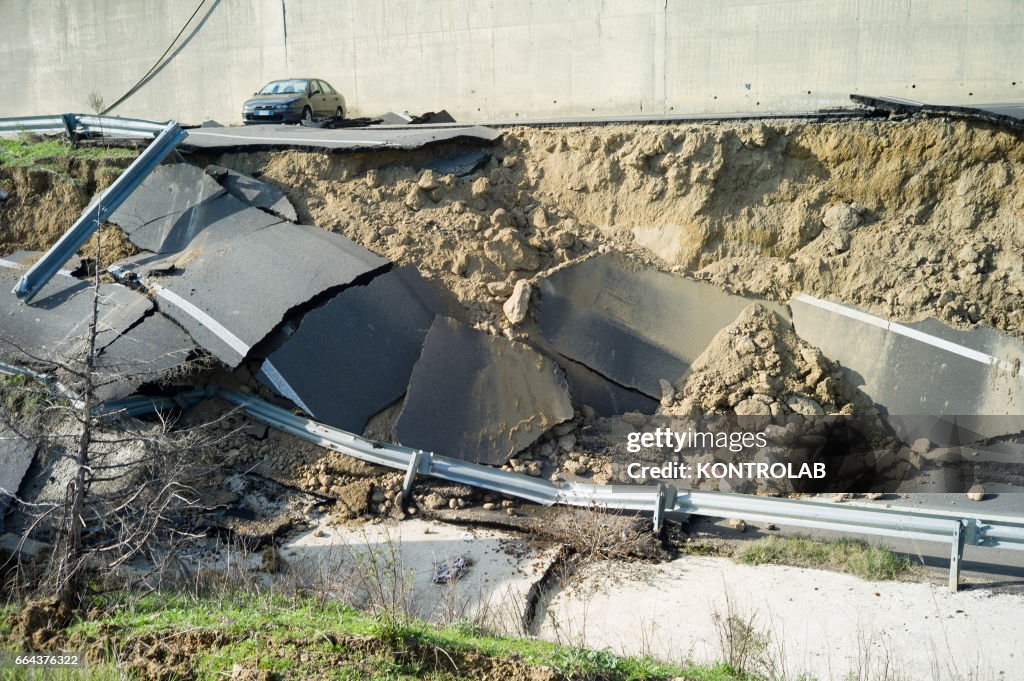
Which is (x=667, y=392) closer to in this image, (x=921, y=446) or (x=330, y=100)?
(x=921, y=446)

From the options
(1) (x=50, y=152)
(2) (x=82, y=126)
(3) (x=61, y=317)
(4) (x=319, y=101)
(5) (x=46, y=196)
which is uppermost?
(4) (x=319, y=101)

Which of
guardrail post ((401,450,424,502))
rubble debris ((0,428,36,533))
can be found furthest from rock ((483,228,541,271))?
rubble debris ((0,428,36,533))

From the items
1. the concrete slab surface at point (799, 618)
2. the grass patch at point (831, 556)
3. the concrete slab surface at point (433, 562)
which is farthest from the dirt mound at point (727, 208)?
the concrete slab surface at point (799, 618)

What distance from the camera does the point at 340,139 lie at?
440 inches

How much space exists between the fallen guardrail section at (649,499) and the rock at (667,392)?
3.76ft

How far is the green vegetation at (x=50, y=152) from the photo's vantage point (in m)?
11.3

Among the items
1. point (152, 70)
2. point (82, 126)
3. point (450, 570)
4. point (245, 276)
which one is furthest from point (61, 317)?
point (152, 70)

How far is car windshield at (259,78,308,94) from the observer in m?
18.8

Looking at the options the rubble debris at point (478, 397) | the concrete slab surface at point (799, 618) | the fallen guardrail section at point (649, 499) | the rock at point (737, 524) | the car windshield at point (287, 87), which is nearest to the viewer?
the concrete slab surface at point (799, 618)

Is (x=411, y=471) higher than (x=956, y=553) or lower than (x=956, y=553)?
higher

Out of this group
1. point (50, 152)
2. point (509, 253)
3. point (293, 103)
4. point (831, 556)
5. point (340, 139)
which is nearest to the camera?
point (831, 556)

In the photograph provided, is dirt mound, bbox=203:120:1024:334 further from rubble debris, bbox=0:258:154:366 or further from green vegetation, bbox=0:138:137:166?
rubble debris, bbox=0:258:154:366

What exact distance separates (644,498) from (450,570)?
175cm

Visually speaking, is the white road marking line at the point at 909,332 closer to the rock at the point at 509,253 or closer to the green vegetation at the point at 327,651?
the rock at the point at 509,253
